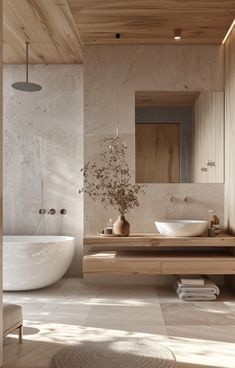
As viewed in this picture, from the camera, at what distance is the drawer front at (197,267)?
161 inches

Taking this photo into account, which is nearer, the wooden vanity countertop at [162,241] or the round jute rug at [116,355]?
the round jute rug at [116,355]

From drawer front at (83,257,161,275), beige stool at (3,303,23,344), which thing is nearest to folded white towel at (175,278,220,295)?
drawer front at (83,257,161,275)

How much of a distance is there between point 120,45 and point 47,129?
135cm

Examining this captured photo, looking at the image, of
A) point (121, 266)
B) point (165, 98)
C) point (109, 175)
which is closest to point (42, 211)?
point (109, 175)

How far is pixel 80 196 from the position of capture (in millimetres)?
5312

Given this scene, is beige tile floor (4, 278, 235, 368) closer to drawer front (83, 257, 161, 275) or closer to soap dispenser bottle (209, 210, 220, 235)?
drawer front (83, 257, 161, 275)

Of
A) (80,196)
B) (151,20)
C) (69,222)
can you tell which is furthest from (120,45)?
(69,222)

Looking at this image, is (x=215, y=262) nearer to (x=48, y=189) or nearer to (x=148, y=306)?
(x=148, y=306)

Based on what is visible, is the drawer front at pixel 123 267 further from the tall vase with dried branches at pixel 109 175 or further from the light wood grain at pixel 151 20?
the light wood grain at pixel 151 20

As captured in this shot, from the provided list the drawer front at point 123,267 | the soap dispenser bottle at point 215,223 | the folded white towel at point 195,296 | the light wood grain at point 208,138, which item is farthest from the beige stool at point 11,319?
the light wood grain at point 208,138

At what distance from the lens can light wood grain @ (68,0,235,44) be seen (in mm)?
3840

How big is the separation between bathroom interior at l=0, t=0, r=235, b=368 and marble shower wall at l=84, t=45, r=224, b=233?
0.04 ft

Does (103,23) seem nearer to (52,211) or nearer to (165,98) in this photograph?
(165,98)

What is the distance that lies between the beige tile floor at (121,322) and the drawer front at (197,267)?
0.29m
